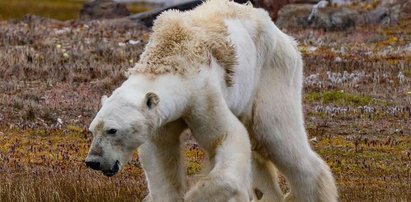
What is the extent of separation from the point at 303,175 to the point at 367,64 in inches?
621

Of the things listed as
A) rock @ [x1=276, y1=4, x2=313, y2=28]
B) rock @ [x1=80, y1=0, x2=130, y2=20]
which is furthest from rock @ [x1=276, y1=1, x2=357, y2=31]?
rock @ [x1=80, y1=0, x2=130, y2=20]

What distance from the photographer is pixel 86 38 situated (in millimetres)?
30438

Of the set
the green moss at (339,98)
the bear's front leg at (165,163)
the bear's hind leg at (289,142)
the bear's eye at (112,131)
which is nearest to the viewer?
the bear's eye at (112,131)

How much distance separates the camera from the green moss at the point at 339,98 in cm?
1995

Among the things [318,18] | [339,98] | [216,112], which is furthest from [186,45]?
[318,18]

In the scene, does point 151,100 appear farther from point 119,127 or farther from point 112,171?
point 112,171

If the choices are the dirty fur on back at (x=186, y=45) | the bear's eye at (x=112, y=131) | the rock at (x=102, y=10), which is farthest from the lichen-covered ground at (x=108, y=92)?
the rock at (x=102, y=10)

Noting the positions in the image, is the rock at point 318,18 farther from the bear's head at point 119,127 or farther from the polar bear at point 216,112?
the bear's head at point 119,127

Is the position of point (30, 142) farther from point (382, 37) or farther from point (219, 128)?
point (382, 37)

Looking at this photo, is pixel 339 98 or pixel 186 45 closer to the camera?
pixel 186 45

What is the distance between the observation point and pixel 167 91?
7879 mm

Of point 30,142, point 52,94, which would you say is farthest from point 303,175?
point 52,94

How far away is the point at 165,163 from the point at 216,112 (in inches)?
27.3

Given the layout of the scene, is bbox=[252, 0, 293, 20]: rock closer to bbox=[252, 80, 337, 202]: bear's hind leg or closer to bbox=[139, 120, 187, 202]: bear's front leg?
bbox=[252, 80, 337, 202]: bear's hind leg
